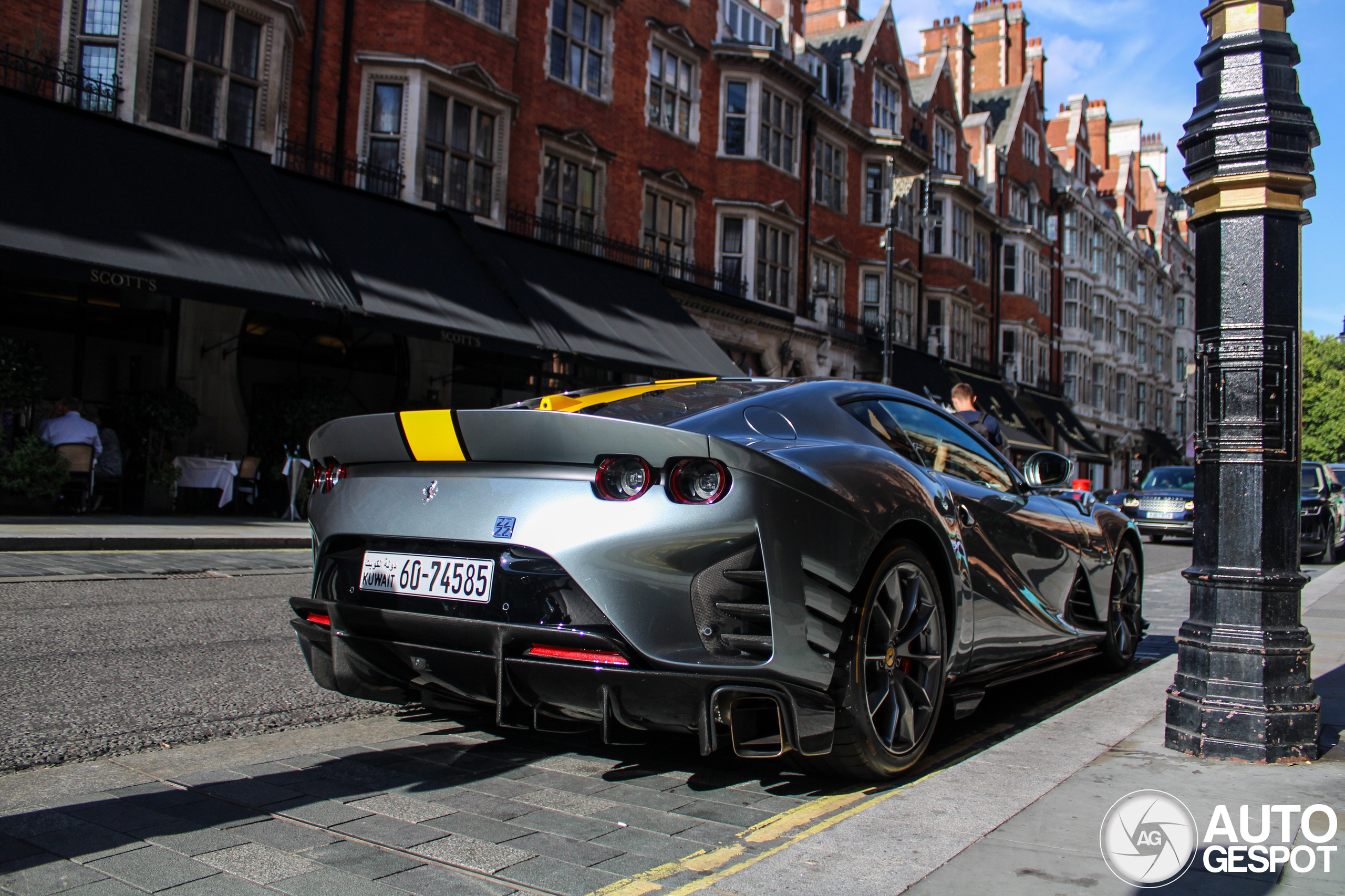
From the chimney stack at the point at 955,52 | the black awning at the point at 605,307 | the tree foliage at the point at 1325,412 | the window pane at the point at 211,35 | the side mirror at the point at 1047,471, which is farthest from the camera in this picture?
the tree foliage at the point at 1325,412

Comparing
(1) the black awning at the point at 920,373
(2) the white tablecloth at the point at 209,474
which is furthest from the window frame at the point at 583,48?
(1) the black awning at the point at 920,373

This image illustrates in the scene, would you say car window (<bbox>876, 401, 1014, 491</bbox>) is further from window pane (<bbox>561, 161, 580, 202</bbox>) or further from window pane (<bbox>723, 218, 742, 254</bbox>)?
window pane (<bbox>723, 218, 742, 254</bbox>)

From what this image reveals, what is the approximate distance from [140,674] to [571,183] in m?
15.8

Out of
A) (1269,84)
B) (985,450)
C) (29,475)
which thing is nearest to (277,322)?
(29,475)

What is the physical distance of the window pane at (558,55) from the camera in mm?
19078

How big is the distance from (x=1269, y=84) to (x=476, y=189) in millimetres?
14629

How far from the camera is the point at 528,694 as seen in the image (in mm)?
2990

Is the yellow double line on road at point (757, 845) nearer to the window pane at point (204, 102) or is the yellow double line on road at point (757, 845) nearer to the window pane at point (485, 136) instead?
the window pane at point (204, 102)

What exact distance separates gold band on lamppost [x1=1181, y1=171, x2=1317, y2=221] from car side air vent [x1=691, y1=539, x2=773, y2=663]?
8.32 ft

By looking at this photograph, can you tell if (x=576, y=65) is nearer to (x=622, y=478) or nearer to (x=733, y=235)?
(x=733, y=235)

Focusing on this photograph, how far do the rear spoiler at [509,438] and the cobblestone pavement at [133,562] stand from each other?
4.32m

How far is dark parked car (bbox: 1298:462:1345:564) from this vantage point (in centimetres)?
1556

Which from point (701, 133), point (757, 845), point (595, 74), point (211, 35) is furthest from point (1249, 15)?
point (701, 133)

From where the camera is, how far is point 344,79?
51.6 feet
